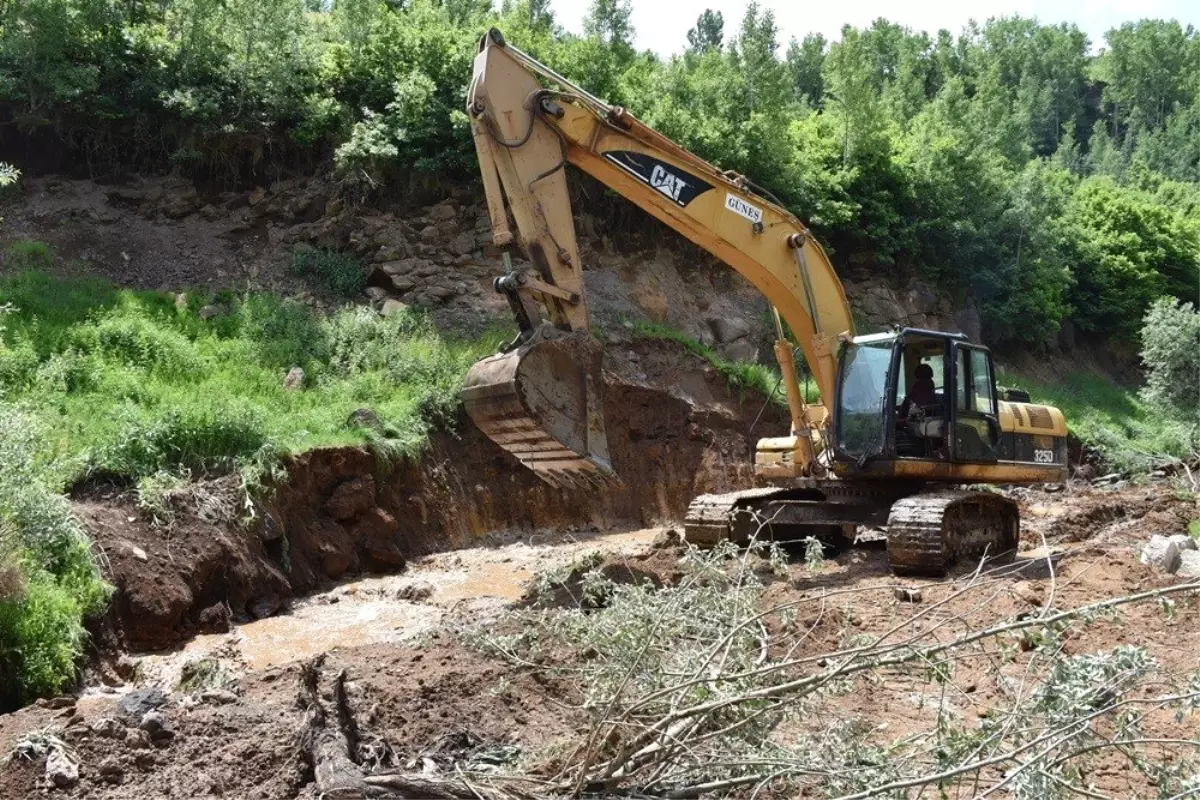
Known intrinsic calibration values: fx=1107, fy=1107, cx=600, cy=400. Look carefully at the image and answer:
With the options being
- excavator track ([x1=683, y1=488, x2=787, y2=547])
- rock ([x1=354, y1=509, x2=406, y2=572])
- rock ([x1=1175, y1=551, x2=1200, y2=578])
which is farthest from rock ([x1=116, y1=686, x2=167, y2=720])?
rock ([x1=1175, y1=551, x2=1200, y2=578])

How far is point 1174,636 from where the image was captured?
732 centimetres

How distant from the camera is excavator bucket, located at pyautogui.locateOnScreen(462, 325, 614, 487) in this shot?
8320mm

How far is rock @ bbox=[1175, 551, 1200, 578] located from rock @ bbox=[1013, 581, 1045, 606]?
136 cm

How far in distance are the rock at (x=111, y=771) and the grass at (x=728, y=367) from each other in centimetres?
1385

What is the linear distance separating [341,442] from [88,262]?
679cm

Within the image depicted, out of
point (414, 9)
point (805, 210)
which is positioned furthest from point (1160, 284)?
point (414, 9)

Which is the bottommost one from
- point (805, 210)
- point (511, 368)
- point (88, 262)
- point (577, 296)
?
point (511, 368)

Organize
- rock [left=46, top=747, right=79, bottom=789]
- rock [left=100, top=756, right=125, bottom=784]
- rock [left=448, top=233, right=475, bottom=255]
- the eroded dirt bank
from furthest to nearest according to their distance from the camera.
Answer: rock [left=448, top=233, right=475, bottom=255], the eroded dirt bank, rock [left=100, top=756, right=125, bottom=784], rock [left=46, top=747, right=79, bottom=789]

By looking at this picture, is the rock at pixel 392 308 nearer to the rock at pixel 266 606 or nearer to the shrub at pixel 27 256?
the shrub at pixel 27 256

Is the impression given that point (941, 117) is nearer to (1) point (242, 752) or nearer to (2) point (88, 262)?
(2) point (88, 262)

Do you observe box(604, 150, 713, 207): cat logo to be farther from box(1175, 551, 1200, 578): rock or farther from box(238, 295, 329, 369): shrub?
box(238, 295, 329, 369): shrub

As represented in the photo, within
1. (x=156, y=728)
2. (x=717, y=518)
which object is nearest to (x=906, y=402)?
(x=717, y=518)

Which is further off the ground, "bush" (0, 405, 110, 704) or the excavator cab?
the excavator cab

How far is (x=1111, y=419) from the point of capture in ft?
91.2
